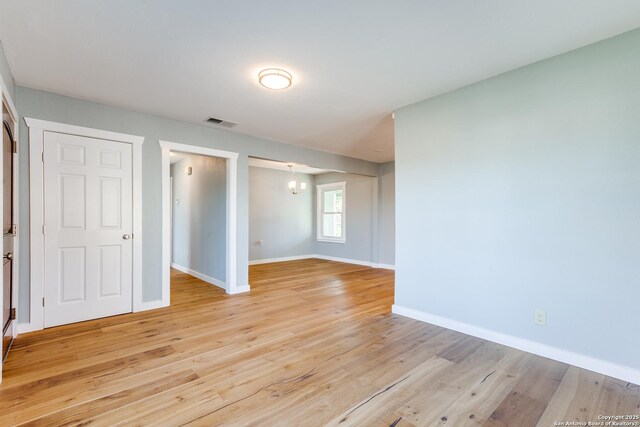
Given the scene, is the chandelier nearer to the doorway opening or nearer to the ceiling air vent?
the doorway opening

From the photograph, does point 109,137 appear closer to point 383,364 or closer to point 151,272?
point 151,272

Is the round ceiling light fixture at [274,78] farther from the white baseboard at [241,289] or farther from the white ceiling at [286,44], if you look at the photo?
the white baseboard at [241,289]

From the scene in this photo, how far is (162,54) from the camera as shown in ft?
7.78

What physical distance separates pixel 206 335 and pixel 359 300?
2089 millimetres

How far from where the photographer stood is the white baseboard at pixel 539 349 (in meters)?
2.09

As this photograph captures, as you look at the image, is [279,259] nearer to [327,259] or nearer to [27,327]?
[327,259]

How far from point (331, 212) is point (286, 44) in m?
6.10

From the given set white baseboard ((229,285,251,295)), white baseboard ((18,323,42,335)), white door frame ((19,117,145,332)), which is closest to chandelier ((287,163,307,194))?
white baseboard ((229,285,251,295))

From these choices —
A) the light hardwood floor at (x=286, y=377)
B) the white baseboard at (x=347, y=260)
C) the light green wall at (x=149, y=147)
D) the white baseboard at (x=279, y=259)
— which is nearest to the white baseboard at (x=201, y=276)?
the light green wall at (x=149, y=147)

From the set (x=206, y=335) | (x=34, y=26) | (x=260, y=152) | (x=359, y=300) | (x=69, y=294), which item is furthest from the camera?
(x=260, y=152)

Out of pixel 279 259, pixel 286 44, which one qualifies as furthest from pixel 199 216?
pixel 286 44

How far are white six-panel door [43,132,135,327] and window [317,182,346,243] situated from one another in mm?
5149

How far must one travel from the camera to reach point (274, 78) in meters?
2.67

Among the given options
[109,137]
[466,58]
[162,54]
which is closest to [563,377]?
[466,58]
